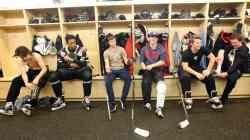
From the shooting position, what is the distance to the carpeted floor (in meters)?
2.31

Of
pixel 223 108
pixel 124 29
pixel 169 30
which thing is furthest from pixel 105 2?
pixel 223 108

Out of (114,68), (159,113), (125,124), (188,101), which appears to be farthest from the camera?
(114,68)

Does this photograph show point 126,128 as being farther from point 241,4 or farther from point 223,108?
point 241,4

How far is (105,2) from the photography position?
126 inches

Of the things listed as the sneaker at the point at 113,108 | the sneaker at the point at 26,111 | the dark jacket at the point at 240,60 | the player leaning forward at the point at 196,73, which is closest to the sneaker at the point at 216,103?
the player leaning forward at the point at 196,73

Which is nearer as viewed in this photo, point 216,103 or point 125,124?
point 125,124

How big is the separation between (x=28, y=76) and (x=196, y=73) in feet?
7.08

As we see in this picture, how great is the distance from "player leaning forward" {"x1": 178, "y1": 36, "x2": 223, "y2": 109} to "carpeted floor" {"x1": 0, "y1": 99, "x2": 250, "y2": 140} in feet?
0.52

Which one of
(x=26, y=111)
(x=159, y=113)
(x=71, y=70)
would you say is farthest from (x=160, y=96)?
(x=26, y=111)

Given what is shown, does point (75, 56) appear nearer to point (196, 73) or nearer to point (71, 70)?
point (71, 70)

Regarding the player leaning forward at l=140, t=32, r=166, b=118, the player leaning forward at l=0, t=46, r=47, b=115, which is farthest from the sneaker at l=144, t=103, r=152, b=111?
the player leaning forward at l=0, t=46, r=47, b=115

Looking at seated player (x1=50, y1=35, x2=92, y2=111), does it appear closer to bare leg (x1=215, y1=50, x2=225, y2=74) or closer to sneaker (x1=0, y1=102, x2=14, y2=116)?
sneaker (x1=0, y1=102, x2=14, y2=116)

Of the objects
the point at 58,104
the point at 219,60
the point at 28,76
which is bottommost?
the point at 58,104

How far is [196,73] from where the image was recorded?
9.14 ft
